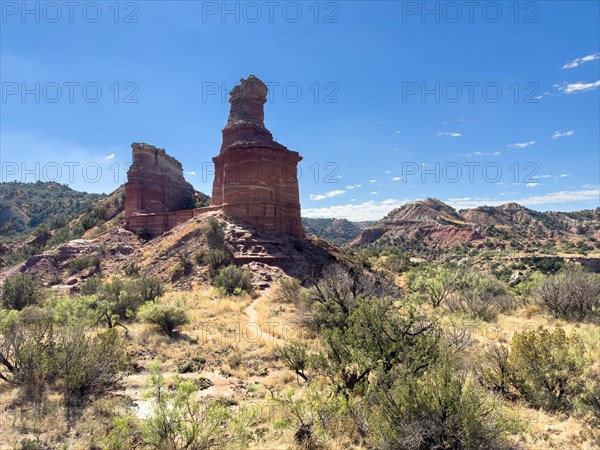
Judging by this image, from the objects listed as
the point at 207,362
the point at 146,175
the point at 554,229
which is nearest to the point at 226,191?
→ the point at 146,175

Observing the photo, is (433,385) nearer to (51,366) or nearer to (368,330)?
(368,330)

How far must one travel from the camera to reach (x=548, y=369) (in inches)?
309

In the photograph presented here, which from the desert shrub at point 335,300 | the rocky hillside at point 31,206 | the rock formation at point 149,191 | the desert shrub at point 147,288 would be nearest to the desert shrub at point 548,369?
the desert shrub at point 335,300

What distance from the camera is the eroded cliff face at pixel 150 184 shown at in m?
45.2

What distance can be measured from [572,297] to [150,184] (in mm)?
46201

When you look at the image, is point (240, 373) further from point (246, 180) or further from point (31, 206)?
point (31, 206)

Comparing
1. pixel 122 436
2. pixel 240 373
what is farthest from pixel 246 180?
pixel 122 436

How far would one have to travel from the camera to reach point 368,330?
7828 millimetres

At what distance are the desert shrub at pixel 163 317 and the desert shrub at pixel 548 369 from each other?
11.7 meters

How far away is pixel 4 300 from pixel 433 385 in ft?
75.0

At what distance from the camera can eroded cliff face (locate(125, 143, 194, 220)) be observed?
45.2 metres

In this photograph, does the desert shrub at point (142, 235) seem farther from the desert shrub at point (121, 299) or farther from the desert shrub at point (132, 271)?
the desert shrub at point (121, 299)

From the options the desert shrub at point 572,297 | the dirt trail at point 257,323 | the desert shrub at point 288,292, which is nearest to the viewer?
the dirt trail at point 257,323

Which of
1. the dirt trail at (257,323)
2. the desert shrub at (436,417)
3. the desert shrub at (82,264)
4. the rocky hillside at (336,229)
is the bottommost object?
the dirt trail at (257,323)
